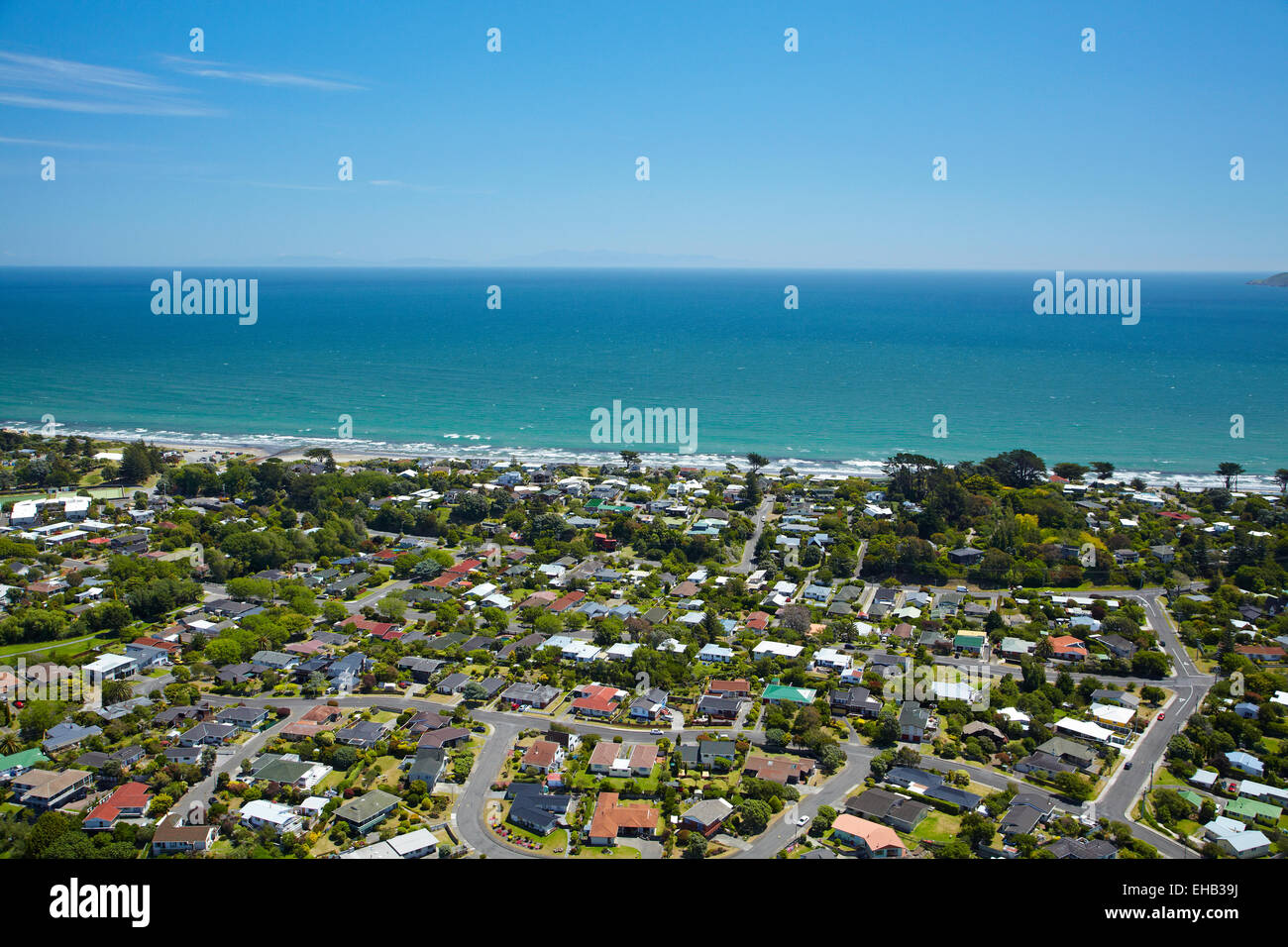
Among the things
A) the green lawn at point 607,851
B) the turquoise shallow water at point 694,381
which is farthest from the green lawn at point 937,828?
the turquoise shallow water at point 694,381

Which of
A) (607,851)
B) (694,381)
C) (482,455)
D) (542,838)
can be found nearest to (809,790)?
(607,851)

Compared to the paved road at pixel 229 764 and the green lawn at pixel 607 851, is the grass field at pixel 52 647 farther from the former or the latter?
the green lawn at pixel 607 851

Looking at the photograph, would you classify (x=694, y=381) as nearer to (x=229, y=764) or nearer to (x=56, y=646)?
(x=56, y=646)

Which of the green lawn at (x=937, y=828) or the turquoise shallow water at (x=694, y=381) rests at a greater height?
the turquoise shallow water at (x=694, y=381)

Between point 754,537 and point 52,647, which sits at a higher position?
point 754,537

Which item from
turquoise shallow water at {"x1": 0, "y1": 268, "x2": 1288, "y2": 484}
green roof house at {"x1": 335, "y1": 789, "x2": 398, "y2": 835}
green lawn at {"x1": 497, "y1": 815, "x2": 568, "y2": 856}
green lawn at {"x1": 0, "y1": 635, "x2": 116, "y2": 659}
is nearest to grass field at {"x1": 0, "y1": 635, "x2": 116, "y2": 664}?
green lawn at {"x1": 0, "y1": 635, "x2": 116, "y2": 659}
